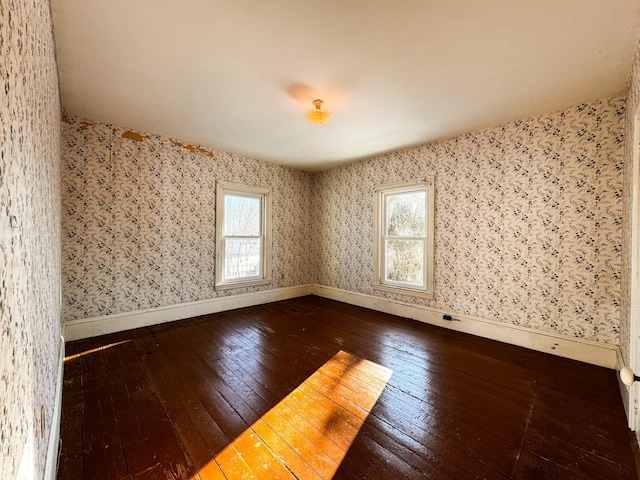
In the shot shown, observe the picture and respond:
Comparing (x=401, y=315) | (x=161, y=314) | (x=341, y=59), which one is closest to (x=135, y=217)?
(x=161, y=314)

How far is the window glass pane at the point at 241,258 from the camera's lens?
449cm

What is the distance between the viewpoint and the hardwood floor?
4.91ft

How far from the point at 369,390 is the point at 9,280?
7.25ft

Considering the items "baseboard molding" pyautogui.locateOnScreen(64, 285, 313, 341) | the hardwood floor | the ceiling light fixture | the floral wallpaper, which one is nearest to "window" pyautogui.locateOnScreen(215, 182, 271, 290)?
"baseboard molding" pyautogui.locateOnScreen(64, 285, 313, 341)

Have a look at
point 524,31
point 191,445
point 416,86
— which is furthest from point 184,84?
point 191,445

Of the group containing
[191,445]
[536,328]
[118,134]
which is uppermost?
[118,134]

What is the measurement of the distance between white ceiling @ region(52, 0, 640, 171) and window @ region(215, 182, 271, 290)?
4.69ft

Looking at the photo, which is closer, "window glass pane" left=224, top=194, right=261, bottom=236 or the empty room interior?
the empty room interior

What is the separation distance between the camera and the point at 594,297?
8.82 feet

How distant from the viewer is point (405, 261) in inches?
167

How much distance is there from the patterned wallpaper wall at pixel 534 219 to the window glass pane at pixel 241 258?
2.54 m

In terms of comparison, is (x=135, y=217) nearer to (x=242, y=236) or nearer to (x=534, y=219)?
(x=242, y=236)

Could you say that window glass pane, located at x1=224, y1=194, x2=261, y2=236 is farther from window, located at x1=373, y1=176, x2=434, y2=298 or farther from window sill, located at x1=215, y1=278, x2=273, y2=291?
window, located at x1=373, y1=176, x2=434, y2=298

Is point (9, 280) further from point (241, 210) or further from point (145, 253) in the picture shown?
point (241, 210)
